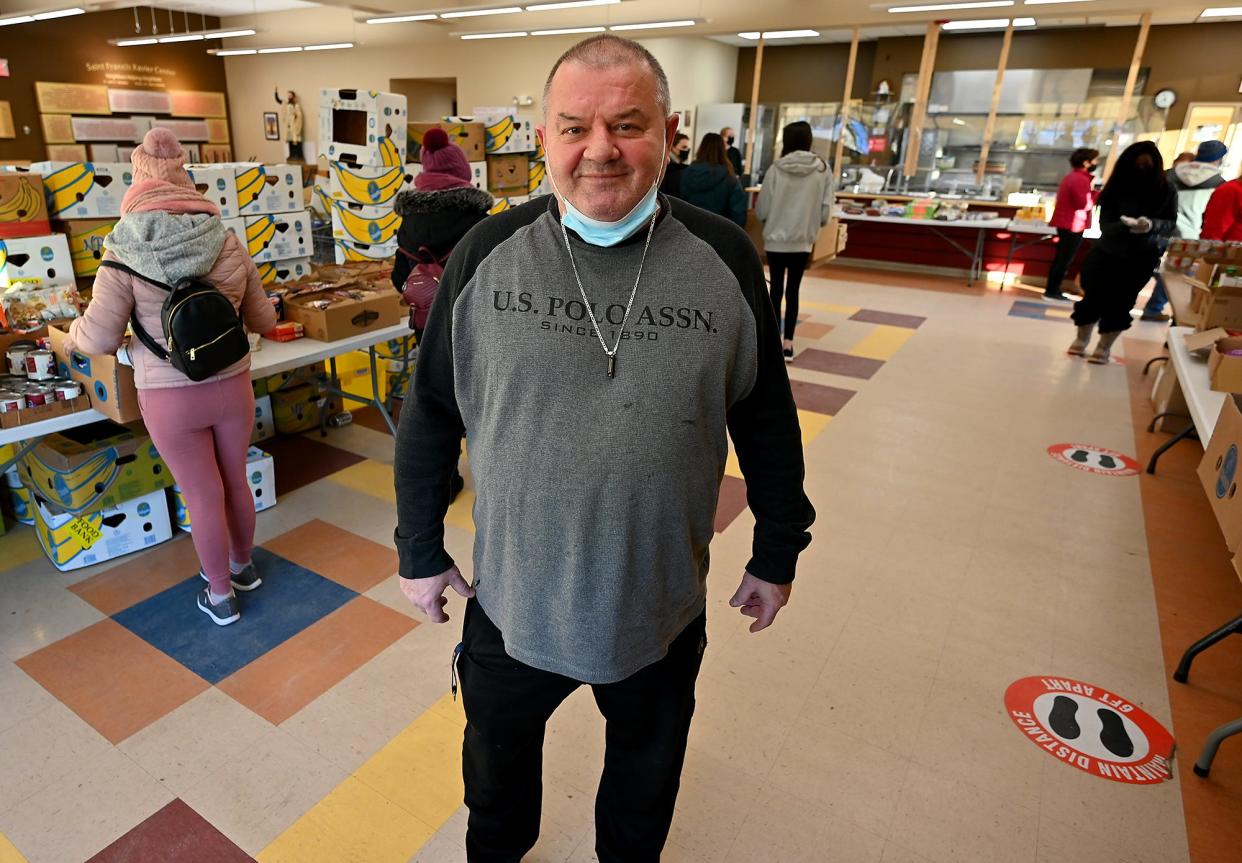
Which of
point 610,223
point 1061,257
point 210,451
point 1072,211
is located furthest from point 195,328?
point 1061,257

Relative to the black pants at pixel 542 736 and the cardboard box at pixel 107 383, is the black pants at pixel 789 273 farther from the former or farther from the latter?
the black pants at pixel 542 736

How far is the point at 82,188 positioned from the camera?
3.04m

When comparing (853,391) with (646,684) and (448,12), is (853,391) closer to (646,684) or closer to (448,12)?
(646,684)

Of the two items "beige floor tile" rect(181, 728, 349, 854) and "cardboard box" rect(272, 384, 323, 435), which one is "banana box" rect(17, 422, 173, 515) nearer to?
"cardboard box" rect(272, 384, 323, 435)

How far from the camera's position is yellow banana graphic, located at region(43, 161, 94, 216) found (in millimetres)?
2996

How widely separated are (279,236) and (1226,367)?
13.8 ft

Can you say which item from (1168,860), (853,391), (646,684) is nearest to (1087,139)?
(853,391)

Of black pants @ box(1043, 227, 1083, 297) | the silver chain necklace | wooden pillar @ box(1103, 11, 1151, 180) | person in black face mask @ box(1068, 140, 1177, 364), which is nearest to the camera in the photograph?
the silver chain necklace

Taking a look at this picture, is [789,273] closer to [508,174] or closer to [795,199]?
[795,199]

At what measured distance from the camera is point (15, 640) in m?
2.41

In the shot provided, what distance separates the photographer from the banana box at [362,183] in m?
4.15

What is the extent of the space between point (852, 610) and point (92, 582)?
277 cm

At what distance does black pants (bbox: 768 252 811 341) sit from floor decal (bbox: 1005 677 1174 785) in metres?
3.66

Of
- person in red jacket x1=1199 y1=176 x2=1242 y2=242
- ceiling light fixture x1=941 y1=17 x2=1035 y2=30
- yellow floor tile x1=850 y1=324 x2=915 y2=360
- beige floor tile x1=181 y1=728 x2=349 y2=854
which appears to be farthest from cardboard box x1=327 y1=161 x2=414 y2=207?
ceiling light fixture x1=941 y1=17 x2=1035 y2=30
